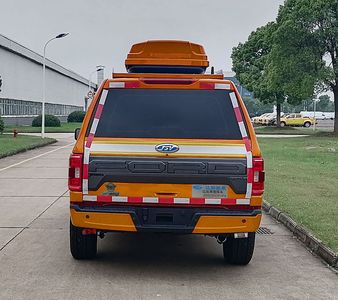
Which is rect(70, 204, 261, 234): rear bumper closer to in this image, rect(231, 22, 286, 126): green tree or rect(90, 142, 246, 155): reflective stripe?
rect(90, 142, 246, 155): reflective stripe

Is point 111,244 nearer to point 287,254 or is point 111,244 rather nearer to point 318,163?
point 287,254

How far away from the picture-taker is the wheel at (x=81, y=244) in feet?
20.3

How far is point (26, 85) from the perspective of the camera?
57500 millimetres

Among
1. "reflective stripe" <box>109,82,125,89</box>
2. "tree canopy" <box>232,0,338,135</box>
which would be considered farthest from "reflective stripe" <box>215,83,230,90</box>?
"tree canopy" <box>232,0,338,135</box>

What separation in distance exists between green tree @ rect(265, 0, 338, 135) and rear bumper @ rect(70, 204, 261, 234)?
96.4ft

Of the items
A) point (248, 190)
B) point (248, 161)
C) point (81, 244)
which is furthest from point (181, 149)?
point (81, 244)

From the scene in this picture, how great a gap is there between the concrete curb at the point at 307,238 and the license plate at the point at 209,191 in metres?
1.80

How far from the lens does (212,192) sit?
560 cm

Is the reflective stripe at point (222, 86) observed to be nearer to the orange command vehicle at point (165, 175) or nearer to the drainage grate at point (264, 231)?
the orange command vehicle at point (165, 175)

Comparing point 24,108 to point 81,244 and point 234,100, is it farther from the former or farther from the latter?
point 234,100

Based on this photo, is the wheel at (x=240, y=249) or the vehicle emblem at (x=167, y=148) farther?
the wheel at (x=240, y=249)

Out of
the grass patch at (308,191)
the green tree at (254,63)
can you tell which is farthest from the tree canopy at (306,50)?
the grass patch at (308,191)

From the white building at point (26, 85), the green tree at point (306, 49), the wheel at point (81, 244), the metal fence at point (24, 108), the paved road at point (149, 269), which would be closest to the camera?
the paved road at point (149, 269)

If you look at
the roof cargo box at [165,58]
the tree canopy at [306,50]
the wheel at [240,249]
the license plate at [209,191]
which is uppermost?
the tree canopy at [306,50]
